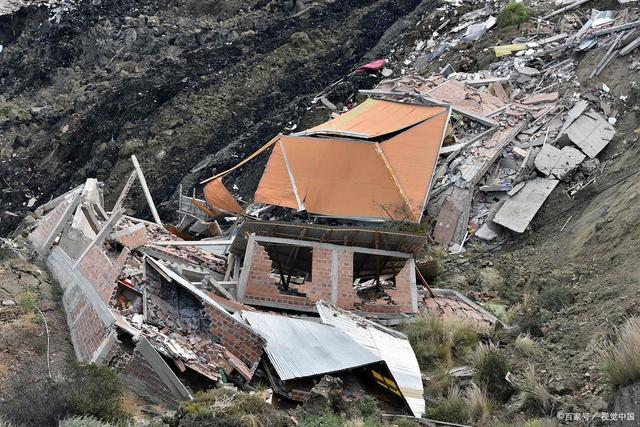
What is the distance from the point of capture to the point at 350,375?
8328mm

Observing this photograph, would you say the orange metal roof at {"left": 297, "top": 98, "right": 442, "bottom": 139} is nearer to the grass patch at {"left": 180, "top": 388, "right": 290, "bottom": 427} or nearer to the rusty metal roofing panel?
the rusty metal roofing panel

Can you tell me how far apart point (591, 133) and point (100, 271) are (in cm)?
841

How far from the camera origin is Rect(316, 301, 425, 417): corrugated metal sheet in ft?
25.7

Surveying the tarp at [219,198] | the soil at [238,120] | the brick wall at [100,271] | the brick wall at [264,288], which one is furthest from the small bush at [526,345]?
the tarp at [219,198]

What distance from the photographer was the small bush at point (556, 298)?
9320mm

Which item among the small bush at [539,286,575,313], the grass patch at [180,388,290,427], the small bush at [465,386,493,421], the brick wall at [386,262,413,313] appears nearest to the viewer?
the grass patch at [180,388,290,427]

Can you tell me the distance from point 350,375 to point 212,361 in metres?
1.47

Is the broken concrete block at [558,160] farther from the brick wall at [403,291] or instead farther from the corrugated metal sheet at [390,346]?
the corrugated metal sheet at [390,346]

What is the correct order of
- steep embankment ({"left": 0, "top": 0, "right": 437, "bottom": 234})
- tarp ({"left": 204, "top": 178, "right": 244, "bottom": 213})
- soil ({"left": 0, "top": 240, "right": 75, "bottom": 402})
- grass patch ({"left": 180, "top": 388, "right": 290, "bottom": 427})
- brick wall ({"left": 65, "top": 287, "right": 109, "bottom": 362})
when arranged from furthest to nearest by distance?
1. steep embankment ({"left": 0, "top": 0, "right": 437, "bottom": 234})
2. tarp ({"left": 204, "top": 178, "right": 244, "bottom": 213})
3. brick wall ({"left": 65, "top": 287, "right": 109, "bottom": 362})
4. soil ({"left": 0, "top": 240, "right": 75, "bottom": 402})
5. grass patch ({"left": 180, "top": 388, "right": 290, "bottom": 427})

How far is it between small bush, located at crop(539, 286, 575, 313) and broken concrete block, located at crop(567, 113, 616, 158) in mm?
4085

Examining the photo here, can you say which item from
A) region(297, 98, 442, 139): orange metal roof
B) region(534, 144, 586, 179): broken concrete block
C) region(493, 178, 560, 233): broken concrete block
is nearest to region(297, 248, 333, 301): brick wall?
region(493, 178, 560, 233): broken concrete block

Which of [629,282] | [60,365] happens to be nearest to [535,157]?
[629,282]

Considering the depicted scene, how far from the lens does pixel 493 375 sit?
7930 mm

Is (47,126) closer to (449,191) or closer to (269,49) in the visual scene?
A: (269,49)
